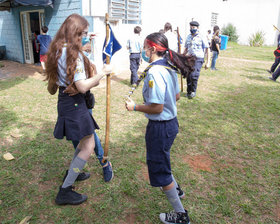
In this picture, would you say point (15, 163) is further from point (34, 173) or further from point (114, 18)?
point (114, 18)

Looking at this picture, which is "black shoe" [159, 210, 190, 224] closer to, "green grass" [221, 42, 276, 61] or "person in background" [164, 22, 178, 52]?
"person in background" [164, 22, 178, 52]

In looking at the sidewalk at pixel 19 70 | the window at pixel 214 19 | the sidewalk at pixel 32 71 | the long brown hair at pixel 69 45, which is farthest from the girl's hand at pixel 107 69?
the window at pixel 214 19

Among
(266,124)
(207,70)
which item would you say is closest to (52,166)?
(266,124)

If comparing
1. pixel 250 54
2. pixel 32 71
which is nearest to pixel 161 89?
pixel 32 71

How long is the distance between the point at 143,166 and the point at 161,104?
1.62 metres

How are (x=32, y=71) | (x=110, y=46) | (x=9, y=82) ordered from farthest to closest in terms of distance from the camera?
(x=32, y=71), (x=9, y=82), (x=110, y=46)

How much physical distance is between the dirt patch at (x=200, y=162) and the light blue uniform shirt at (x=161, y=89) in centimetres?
157

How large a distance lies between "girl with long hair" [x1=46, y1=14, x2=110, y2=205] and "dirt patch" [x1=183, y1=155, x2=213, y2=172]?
65.2 inches

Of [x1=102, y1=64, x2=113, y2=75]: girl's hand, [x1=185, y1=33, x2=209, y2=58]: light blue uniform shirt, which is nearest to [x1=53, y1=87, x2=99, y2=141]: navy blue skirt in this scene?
[x1=102, y1=64, x2=113, y2=75]: girl's hand

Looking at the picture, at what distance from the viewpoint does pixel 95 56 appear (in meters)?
8.38

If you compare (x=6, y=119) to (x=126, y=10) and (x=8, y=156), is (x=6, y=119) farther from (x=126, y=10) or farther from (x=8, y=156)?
(x=126, y=10)

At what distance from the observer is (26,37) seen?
437 inches

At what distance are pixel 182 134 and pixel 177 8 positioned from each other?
10.8 meters

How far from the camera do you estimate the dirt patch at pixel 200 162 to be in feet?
11.0
